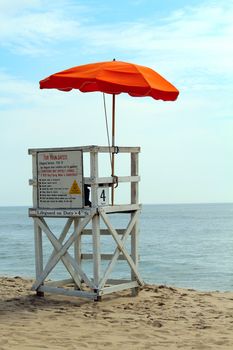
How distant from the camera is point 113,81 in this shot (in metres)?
8.12

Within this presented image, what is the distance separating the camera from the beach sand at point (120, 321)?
6.29 meters

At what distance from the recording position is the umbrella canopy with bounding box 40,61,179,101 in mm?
8109

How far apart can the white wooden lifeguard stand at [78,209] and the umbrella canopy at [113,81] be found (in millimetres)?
877

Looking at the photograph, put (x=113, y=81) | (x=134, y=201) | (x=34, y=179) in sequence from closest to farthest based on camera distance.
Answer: (x=113, y=81) → (x=34, y=179) → (x=134, y=201)

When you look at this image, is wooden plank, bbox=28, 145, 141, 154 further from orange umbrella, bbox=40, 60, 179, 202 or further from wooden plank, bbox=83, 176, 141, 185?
wooden plank, bbox=83, 176, 141, 185

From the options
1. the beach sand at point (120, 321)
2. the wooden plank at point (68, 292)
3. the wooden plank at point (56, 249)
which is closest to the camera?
the beach sand at point (120, 321)

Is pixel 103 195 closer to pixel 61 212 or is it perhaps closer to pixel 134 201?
pixel 61 212

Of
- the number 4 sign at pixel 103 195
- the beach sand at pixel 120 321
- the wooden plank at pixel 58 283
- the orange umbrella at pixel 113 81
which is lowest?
the beach sand at pixel 120 321

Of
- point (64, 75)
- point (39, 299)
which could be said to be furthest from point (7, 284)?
point (64, 75)

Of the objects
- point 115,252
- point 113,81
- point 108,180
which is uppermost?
point 113,81

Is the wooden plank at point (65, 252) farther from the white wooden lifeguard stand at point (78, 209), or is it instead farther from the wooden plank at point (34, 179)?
the wooden plank at point (34, 179)

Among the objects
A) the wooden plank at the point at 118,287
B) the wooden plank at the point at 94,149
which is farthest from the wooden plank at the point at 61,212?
the wooden plank at the point at 118,287

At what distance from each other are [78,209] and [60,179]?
54cm

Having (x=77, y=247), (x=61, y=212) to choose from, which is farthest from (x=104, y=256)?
(x=61, y=212)
